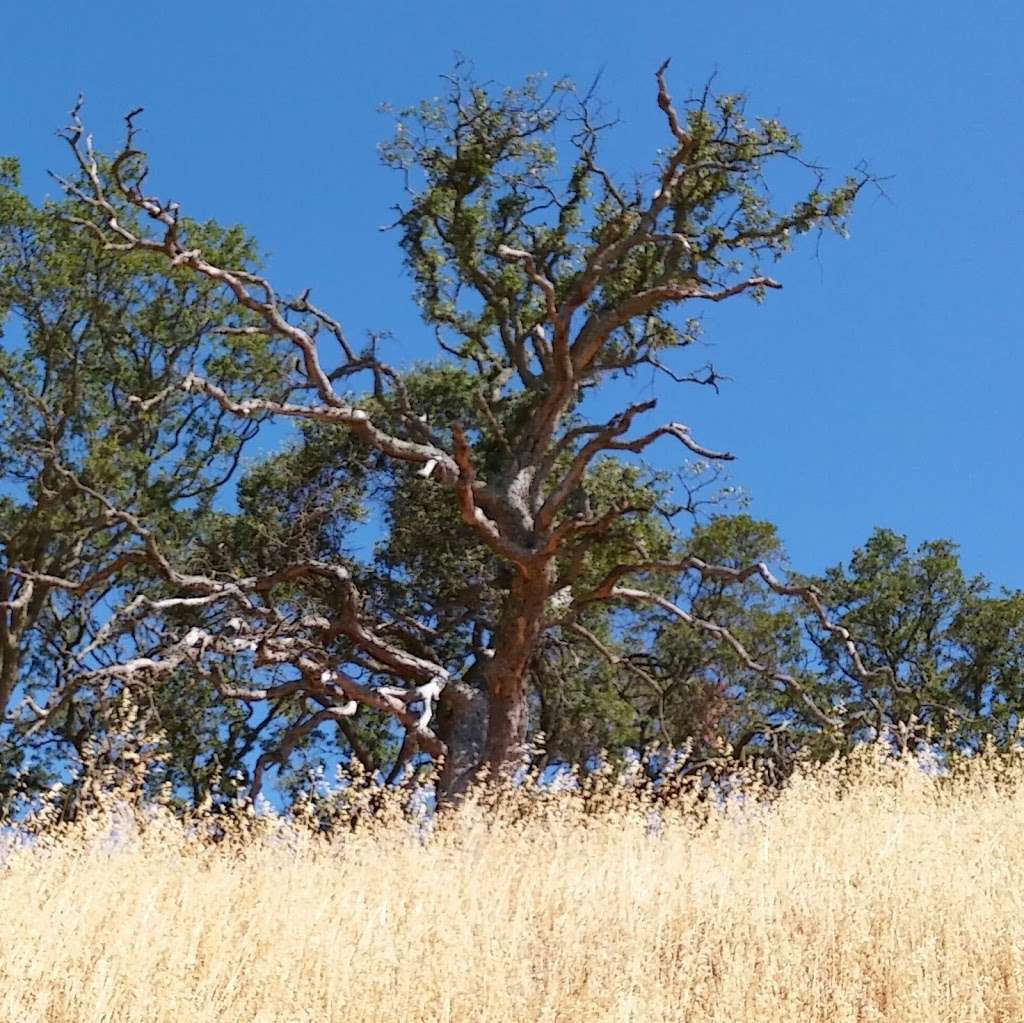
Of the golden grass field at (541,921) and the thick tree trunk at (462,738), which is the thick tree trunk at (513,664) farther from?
the golden grass field at (541,921)

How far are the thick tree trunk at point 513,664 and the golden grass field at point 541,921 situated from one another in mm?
4655

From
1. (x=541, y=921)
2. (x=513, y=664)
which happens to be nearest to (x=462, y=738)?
(x=513, y=664)

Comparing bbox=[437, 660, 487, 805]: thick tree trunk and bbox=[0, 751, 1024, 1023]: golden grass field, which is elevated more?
bbox=[437, 660, 487, 805]: thick tree trunk

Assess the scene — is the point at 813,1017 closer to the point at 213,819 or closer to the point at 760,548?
the point at 213,819

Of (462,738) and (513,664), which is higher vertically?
(513,664)

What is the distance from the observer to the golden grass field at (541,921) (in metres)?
6.03

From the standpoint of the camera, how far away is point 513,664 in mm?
15414

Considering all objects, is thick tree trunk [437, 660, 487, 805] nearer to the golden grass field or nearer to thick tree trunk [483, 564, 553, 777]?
thick tree trunk [483, 564, 553, 777]

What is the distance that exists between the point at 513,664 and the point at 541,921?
25.3 feet

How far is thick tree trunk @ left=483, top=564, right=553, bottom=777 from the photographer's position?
49.7 feet

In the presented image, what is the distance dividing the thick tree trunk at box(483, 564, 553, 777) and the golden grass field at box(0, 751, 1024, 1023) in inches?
183

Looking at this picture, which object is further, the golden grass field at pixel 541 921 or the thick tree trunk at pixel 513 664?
the thick tree trunk at pixel 513 664

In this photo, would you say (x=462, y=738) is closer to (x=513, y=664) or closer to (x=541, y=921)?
(x=513, y=664)

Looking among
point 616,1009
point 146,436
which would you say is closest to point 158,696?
point 146,436
